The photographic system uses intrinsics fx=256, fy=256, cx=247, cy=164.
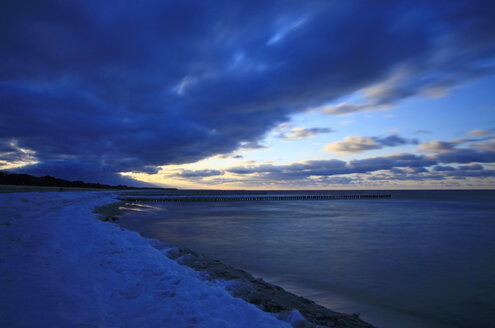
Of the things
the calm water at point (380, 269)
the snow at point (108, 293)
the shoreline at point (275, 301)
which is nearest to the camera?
the snow at point (108, 293)

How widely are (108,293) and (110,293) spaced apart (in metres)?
0.04

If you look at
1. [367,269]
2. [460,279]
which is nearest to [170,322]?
[367,269]

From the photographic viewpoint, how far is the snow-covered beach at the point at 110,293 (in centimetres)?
416

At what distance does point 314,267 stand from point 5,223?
1565 centimetres

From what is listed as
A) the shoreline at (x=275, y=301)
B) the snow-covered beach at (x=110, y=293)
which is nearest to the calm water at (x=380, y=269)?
the shoreline at (x=275, y=301)

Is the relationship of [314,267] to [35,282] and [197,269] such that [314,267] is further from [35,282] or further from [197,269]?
[35,282]

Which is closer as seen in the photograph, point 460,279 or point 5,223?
point 460,279

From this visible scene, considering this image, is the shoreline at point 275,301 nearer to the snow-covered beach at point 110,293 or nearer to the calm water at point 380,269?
the snow-covered beach at point 110,293

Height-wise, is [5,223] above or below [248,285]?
above

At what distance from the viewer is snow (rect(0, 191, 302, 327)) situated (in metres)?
4.15

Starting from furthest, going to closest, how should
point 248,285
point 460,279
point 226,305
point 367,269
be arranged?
1. point 367,269
2. point 460,279
3. point 248,285
4. point 226,305

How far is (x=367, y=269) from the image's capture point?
394 inches

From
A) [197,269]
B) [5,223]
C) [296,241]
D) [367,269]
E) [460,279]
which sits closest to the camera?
[197,269]

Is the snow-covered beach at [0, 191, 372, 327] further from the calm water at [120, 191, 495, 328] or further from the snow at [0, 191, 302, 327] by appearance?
the calm water at [120, 191, 495, 328]
